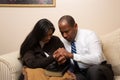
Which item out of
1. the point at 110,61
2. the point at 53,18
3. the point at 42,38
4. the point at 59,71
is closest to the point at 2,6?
the point at 53,18

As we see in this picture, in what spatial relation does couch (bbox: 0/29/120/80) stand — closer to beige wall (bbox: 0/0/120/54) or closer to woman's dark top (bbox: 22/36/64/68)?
woman's dark top (bbox: 22/36/64/68)

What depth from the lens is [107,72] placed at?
75.7 inches

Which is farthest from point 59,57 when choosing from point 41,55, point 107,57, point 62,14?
point 62,14

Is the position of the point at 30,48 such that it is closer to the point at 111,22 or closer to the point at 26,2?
the point at 26,2

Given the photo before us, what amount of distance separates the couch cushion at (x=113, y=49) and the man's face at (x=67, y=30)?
39 centimetres

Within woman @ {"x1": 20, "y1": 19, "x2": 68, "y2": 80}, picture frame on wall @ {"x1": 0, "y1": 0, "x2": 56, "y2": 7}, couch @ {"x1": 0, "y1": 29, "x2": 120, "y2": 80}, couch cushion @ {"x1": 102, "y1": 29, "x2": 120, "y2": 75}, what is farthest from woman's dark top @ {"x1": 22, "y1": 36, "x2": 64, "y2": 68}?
picture frame on wall @ {"x1": 0, "y1": 0, "x2": 56, "y2": 7}

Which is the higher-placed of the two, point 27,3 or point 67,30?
point 27,3

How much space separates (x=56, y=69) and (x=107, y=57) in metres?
0.59

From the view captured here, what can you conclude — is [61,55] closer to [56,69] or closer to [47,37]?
[56,69]

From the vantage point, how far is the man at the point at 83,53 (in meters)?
1.90

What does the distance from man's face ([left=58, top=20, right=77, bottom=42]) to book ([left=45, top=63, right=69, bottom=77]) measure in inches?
10.6

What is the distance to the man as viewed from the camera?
6.23 ft

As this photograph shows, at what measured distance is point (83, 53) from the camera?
7.13 feet

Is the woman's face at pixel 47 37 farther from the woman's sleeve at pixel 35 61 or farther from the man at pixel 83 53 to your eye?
the woman's sleeve at pixel 35 61
